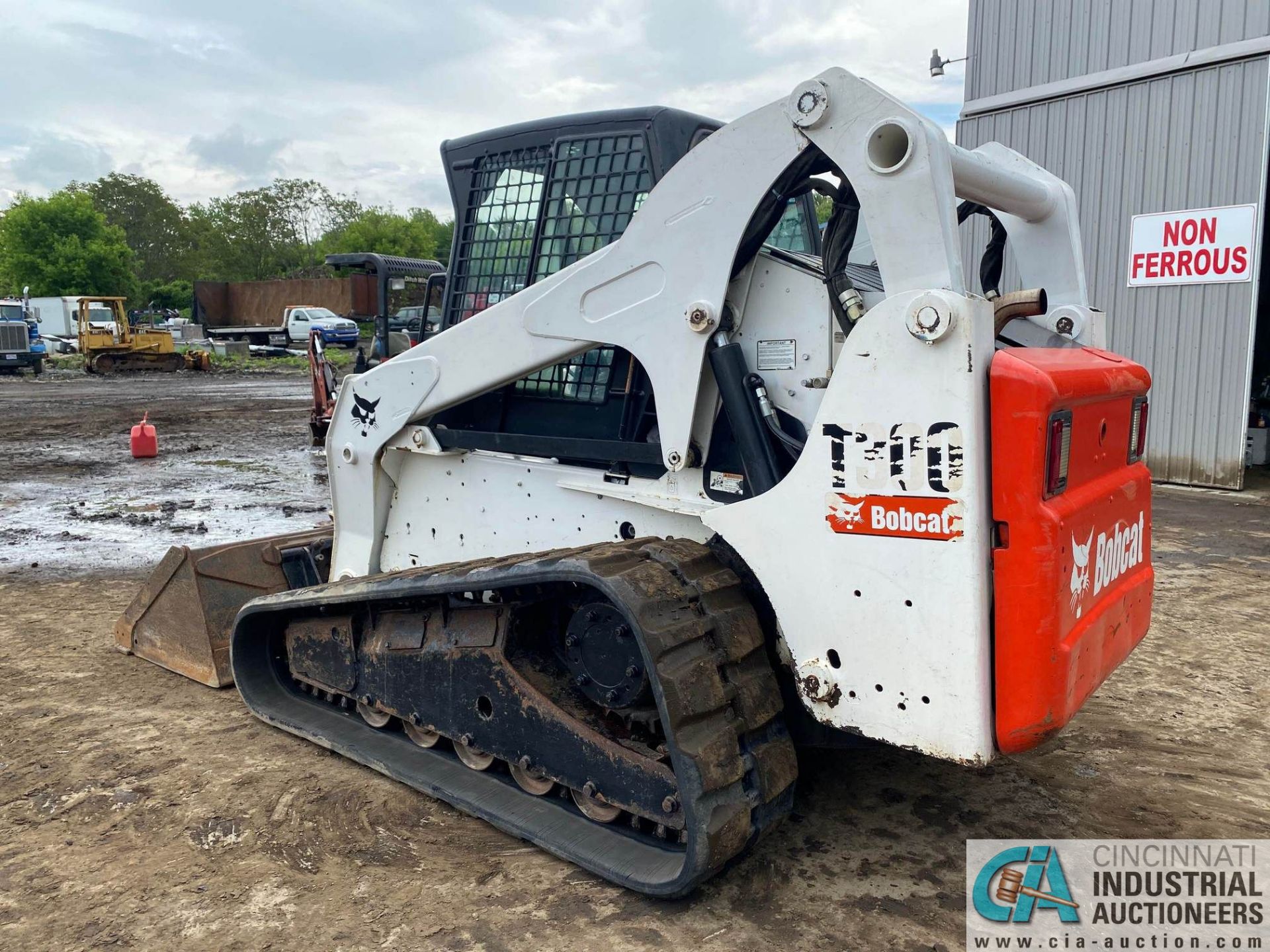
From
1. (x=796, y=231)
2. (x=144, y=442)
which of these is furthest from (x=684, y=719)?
(x=144, y=442)

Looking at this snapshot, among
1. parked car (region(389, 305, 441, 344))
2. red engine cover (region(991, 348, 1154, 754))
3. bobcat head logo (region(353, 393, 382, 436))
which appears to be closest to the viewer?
red engine cover (region(991, 348, 1154, 754))

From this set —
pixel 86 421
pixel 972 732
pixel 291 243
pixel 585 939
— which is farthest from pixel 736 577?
pixel 291 243

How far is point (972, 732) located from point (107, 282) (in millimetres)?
63585

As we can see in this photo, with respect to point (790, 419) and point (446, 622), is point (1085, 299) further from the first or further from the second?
point (446, 622)

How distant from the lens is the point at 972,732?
99.2 inches

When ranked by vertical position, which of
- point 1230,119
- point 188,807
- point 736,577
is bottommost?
point 188,807

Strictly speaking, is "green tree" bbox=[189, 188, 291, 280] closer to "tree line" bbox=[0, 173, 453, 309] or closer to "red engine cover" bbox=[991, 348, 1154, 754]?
"tree line" bbox=[0, 173, 453, 309]

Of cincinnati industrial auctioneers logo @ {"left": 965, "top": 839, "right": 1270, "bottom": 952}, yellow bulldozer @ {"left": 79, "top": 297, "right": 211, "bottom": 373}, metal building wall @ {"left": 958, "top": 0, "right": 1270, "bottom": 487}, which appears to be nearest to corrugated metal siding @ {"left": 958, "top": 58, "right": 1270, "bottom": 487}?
metal building wall @ {"left": 958, "top": 0, "right": 1270, "bottom": 487}

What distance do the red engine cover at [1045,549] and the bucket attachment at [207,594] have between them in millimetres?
3486

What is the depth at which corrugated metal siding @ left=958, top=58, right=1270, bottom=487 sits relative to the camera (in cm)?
987

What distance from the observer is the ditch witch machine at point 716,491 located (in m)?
2.51

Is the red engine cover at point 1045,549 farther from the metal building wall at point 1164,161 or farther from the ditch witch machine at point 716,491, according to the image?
the metal building wall at point 1164,161

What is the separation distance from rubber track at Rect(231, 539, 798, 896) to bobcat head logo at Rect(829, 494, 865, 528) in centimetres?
42

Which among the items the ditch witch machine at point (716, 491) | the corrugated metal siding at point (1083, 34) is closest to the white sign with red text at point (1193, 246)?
the corrugated metal siding at point (1083, 34)
